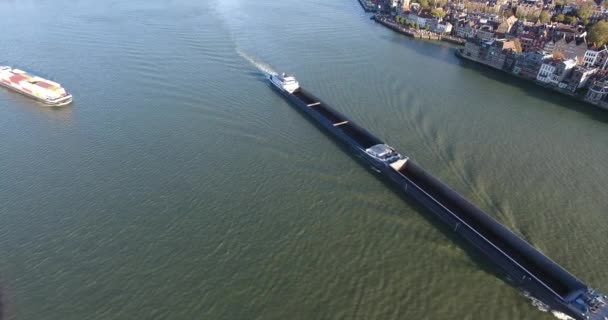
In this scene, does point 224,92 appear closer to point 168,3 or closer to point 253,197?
point 253,197

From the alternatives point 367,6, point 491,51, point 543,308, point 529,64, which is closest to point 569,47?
point 529,64

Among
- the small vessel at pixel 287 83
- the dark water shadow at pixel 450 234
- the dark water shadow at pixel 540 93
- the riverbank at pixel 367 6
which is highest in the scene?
the small vessel at pixel 287 83

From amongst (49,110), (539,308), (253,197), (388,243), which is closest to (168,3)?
(49,110)

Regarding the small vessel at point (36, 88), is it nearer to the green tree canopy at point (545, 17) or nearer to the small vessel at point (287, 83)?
the small vessel at point (287, 83)

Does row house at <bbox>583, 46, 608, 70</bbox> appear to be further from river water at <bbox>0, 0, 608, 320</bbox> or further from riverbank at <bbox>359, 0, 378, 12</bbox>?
riverbank at <bbox>359, 0, 378, 12</bbox>

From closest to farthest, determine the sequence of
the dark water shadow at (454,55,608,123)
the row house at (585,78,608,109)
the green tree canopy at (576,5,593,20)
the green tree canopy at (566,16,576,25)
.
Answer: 1. the dark water shadow at (454,55,608,123)
2. the row house at (585,78,608,109)
3. the green tree canopy at (566,16,576,25)
4. the green tree canopy at (576,5,593,20)

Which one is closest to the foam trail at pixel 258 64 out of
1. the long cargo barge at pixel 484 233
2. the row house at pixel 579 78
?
the long cargo barge at pixel 484 233

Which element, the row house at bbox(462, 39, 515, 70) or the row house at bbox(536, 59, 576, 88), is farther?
the row house at bbox(462, 39, 515, 70)

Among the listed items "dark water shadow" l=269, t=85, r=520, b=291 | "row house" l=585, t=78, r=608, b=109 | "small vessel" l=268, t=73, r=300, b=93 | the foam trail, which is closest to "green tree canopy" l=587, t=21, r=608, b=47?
"row house" l=585, t=78, r=608, b=109
